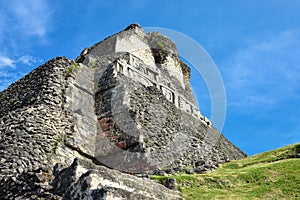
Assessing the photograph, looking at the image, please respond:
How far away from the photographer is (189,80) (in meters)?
29.3

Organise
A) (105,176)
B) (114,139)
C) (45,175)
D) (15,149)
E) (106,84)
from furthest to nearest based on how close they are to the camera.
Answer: (106,84) → (114,139) → (15,149) → (45,175) → (105,176)

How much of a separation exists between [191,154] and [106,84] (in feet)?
15.6

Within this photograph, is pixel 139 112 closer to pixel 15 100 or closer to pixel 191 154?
pixel 191 154

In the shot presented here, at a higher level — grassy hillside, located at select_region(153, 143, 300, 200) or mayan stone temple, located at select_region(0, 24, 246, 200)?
mayan stone temple, located at select_region(0, 24, 246, 200)

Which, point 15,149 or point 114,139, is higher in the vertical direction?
point 114,139

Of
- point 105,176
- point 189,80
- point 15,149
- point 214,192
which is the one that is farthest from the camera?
point 189,80

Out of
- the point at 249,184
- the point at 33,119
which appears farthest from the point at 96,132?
the point at 249,184

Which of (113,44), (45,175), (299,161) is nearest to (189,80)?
(113,44)

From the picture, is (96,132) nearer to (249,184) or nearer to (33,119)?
(33,119)

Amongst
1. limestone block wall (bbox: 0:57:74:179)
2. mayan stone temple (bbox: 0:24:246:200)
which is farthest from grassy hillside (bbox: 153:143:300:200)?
limestone block wall (bbox: 0:57:74:179)

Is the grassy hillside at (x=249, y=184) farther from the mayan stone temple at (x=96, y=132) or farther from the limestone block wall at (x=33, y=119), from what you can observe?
the limestone block wall at (x=33, y=119)

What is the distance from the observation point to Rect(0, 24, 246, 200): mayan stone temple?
811 cm

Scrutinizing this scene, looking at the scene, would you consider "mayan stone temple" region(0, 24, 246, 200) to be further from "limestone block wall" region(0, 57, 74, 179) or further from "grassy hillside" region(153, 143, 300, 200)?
"grassy hillside" region(153, 143, 300, 200)

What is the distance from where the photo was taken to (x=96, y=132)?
49.6 feet
